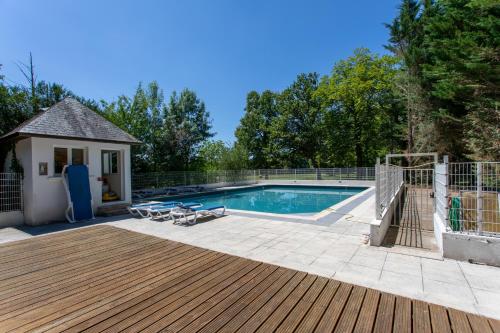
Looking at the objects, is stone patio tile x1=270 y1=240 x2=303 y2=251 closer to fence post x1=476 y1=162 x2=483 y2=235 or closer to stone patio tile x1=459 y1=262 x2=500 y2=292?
stone patio tile x1=459 y1=262 x2=500 y2=292

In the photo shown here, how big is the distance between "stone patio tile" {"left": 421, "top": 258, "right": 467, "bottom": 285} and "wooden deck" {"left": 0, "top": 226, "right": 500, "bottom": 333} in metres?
0.96

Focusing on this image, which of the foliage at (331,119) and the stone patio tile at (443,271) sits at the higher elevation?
the foliage at (331,119)

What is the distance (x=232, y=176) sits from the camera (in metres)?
23.8

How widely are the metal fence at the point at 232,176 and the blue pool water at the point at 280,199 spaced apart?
2576 millimetres

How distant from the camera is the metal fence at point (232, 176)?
1727cm

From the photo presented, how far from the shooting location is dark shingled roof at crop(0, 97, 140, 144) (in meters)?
8.02

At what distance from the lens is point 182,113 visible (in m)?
25.4

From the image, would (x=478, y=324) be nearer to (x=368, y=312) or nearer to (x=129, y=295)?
(x=368, y=312)

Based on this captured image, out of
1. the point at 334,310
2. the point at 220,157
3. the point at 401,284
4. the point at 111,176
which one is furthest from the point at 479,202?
the point at 220,157

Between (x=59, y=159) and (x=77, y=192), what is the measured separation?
1.44 m

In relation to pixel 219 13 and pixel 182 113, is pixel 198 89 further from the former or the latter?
pixel 219 13

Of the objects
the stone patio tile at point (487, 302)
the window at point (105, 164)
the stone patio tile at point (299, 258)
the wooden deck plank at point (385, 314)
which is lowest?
the stone patio tile at point (299, 258)

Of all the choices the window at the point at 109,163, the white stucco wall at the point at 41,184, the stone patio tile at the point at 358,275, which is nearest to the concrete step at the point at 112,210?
the white stucco wall at the point at 41,184

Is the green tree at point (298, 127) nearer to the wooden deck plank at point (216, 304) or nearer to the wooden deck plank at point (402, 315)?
the wooden deck plank at point (216, 304)
